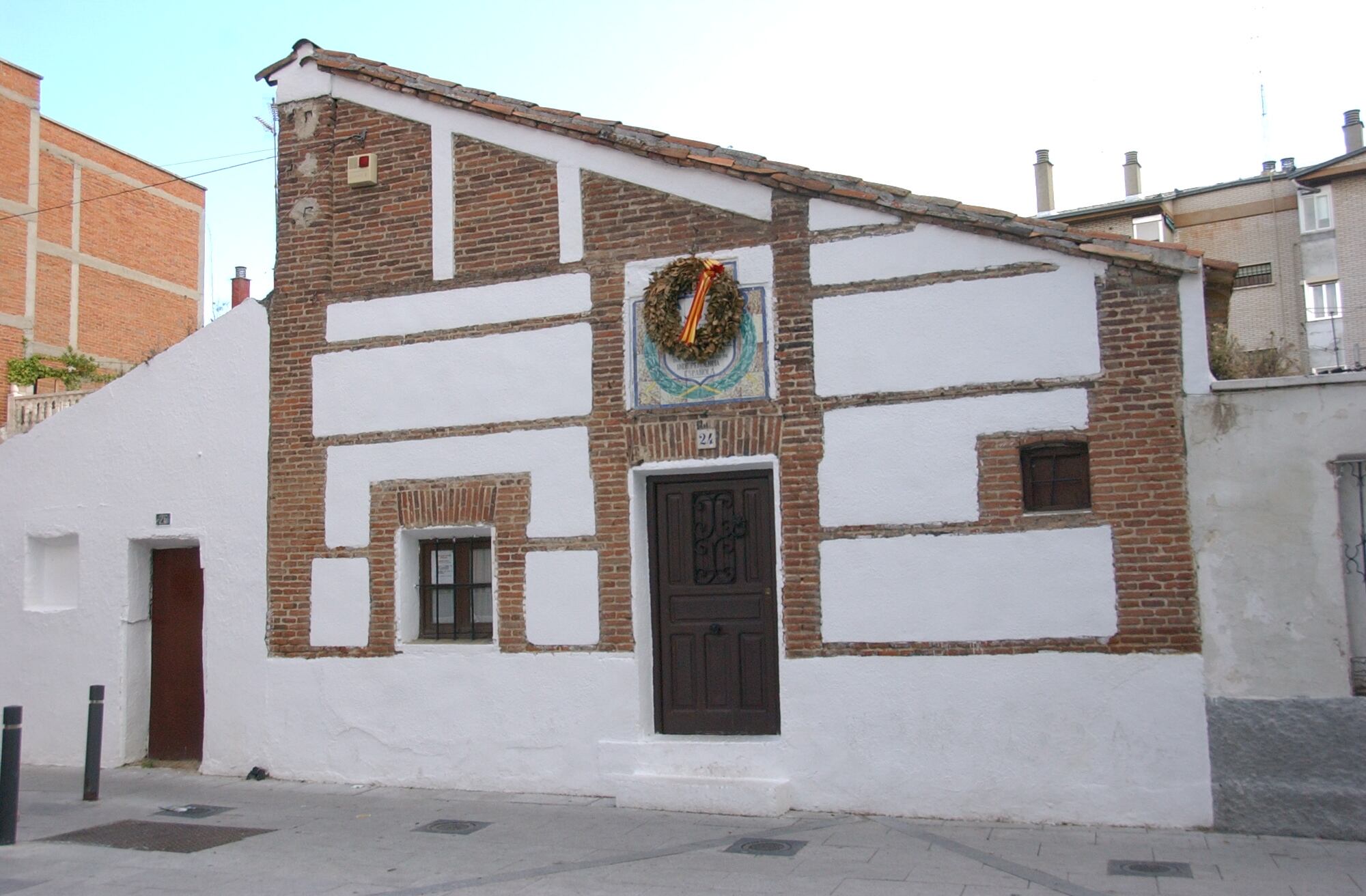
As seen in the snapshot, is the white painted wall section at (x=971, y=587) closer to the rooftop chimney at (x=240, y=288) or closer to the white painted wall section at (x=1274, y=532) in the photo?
the white painted wall section at (x=1274, y=532)

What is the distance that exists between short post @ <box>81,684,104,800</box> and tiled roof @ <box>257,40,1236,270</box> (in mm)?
5938

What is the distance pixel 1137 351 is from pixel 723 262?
3.20m

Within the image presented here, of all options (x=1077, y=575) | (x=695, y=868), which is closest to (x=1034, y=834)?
(x=1077, y=575)

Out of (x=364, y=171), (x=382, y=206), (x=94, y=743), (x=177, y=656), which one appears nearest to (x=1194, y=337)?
(x=382, y=206)

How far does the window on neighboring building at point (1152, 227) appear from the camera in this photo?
29.4 m

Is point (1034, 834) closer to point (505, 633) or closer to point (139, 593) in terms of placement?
point (505, 633)

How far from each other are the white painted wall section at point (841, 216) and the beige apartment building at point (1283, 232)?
74.5ft

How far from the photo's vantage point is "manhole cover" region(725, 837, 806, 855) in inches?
295

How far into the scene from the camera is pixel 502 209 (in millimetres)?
10102

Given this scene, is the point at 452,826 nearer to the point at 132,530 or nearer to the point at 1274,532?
the point at 132,530

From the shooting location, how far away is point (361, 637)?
10.2m

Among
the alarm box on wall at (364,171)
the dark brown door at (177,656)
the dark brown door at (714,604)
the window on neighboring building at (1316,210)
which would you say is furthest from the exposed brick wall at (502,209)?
the window on neighboring building at (1316,210)

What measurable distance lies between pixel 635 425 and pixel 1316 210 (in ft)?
88.9

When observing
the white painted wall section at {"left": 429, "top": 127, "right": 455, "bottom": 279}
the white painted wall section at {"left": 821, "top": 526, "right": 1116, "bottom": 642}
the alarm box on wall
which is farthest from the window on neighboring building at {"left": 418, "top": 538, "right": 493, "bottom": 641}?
the alarm box on wall
